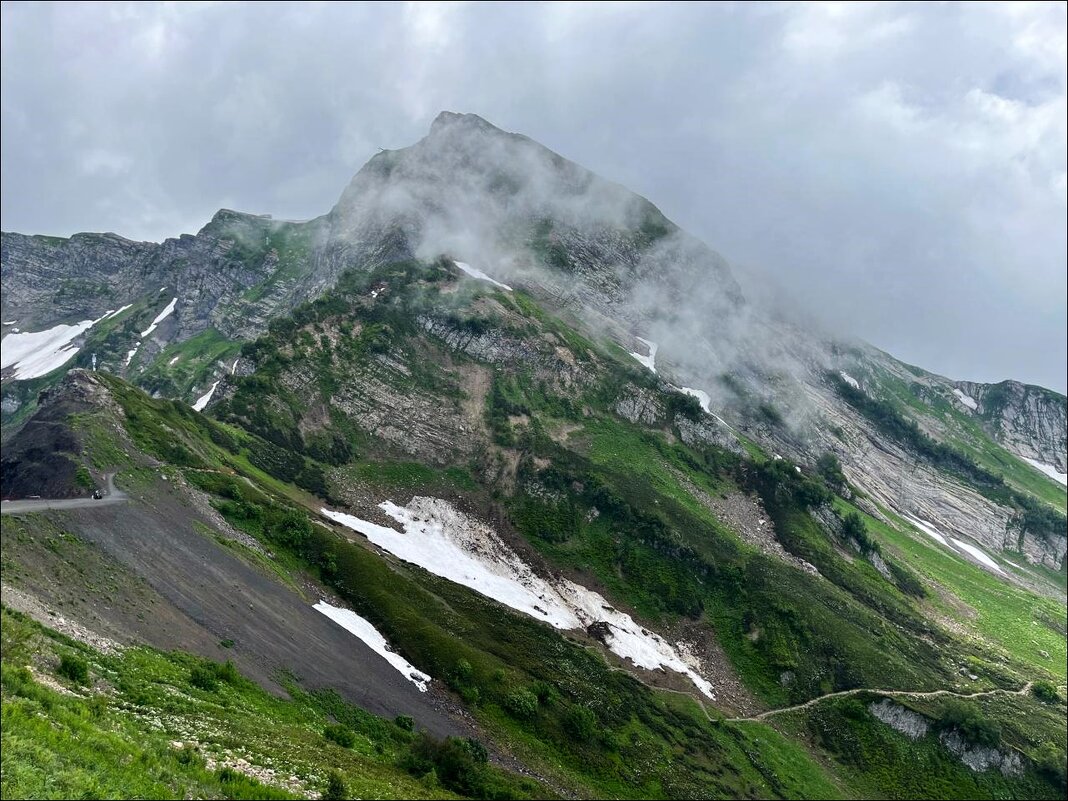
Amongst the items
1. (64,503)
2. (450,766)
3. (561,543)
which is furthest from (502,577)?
(64,503)

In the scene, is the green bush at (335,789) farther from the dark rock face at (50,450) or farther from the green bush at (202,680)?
the dark rock face at (50,450)

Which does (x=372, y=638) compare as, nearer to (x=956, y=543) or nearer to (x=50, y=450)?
(x=50, y=450)

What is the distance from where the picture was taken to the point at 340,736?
34656 mm

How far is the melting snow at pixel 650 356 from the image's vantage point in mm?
164250

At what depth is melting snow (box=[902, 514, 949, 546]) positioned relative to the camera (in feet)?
502

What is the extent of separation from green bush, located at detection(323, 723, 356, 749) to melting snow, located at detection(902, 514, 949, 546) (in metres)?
161

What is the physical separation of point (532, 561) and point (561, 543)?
722cm

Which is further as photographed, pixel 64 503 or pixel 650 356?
pixel 650 356

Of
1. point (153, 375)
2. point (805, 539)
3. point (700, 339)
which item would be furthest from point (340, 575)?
point (153, 375)

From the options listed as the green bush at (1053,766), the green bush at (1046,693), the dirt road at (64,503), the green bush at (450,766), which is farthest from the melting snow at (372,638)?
the green bush at (1046,693)

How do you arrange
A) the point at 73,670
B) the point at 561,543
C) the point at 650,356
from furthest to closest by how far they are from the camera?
the point at 650,356
the point at 561,543
the point at 73,670

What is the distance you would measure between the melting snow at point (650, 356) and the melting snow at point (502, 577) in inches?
3335

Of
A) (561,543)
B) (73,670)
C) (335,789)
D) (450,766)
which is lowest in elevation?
(450,766)

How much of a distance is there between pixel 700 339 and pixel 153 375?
562 ft
